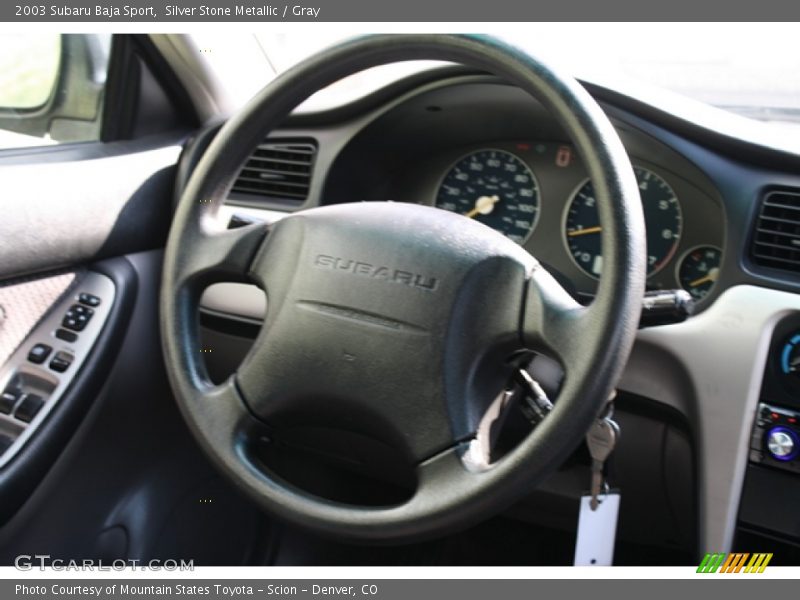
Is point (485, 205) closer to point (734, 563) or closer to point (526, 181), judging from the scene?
point (526, 181)

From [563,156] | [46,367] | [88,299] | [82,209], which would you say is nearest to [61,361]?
[46,367]

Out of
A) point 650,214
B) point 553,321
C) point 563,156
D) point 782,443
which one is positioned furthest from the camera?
point 563,156

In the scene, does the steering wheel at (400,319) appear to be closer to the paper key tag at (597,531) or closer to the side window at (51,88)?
the paper key tag at (597,531)

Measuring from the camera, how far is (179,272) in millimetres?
1007

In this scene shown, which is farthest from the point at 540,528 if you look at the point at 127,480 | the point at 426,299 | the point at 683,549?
the point at 426,299

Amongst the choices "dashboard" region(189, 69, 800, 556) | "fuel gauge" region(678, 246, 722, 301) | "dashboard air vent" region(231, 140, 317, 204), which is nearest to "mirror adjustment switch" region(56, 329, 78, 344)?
"dashboard" region(189, 69, 800, 556)

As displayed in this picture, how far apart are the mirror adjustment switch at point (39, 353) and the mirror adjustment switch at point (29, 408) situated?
6cm

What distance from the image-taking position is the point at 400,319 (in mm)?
883

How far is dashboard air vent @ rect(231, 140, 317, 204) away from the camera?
164 cm

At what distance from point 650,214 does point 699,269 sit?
13 centimetres

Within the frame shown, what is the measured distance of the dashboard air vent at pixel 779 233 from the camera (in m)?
1.20

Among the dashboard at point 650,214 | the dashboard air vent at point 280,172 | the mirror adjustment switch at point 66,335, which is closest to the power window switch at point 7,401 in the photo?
the mirror adjustment switch at point 66,335

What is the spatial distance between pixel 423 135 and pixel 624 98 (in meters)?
0.48

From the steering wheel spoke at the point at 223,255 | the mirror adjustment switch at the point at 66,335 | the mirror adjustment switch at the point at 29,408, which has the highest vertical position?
the steering wheel spoke at the point at 223,255
